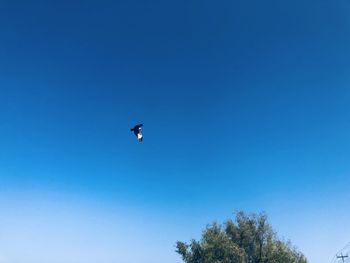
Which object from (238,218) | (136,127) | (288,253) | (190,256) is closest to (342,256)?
(288,253)

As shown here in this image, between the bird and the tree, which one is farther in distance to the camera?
the tree

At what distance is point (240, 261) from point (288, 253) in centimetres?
845

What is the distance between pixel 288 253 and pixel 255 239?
5.82m

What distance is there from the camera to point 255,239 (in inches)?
2143

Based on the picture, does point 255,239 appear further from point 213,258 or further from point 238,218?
point 213,258

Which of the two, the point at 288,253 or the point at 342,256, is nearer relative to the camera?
the point at 288,253

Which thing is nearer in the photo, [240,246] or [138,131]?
[138,131]

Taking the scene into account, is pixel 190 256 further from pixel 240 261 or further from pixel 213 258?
pixel 240 261

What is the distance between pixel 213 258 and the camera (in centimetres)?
5397

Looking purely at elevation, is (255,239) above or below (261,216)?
below

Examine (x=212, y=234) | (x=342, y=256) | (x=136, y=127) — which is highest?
(x=136, y=127)

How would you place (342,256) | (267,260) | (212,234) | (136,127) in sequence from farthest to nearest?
(342,256) → (212,234) → (267,260) → (136,127)

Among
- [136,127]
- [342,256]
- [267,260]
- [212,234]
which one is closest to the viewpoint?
[136,127]

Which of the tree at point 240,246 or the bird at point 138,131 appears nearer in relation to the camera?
the bird at point 138,131
